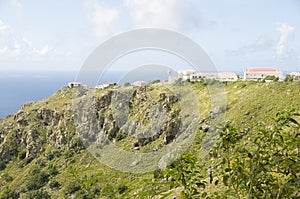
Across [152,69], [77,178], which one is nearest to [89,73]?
[152,69]

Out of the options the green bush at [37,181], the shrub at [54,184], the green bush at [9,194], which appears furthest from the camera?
the green bush at [37,181]

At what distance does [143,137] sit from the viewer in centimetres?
2988

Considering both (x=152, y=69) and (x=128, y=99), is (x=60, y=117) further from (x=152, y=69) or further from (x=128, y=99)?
(x=152, y=69)

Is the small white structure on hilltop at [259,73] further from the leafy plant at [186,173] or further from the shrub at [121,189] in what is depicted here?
the leafy plant at [186,173]

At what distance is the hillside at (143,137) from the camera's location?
192 centimetres

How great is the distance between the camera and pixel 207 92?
32.6 meters

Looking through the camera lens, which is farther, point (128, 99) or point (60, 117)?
point (60, 117)

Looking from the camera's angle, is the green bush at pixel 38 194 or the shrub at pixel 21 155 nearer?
the green bush at pixel 38 194

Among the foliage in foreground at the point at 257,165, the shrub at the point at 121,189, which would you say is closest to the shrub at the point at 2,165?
the shrub at the point at 121,189

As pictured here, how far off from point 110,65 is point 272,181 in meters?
5.94

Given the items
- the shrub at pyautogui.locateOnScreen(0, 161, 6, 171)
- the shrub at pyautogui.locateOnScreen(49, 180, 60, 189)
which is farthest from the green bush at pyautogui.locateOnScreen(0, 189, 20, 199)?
the shrub at pyautogui.locateOnScreen(0, 161, 6, 171)

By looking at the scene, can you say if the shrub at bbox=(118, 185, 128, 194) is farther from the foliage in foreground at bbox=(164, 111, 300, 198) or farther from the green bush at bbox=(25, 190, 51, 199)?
the green bush at bbox=(25, 190, 51, 199)

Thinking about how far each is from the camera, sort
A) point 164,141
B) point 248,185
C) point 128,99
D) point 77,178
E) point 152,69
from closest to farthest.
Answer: point 248,185 < point 77,178 < point 152,69 < point 164,141 < point 128,99

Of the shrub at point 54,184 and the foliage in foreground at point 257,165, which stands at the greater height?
the foliage in foreground at point 257,165
